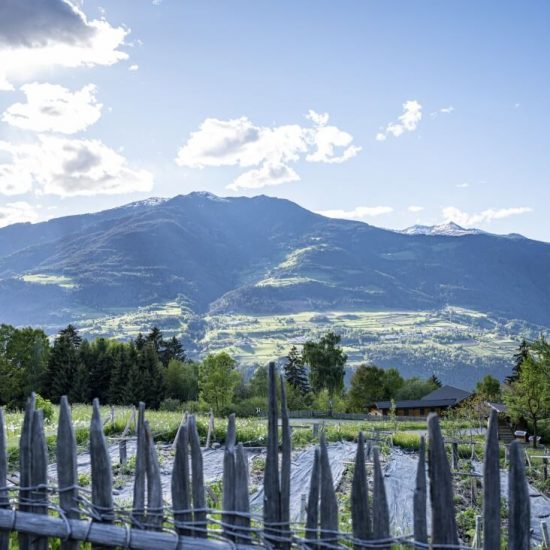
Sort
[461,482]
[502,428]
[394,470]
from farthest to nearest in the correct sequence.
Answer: [502,428] → [394,470] → [461,482]

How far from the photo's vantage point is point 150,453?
4.16 m

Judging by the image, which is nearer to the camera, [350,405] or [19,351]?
[19,351]

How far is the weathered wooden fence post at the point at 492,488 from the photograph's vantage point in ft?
10.9

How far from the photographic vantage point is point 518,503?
3.37 m

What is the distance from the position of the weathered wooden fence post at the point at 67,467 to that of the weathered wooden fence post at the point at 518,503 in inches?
121

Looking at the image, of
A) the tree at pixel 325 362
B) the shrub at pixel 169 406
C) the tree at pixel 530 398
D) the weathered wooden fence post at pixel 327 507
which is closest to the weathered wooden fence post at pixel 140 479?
the weathered wooden fence post at pixel 327 507

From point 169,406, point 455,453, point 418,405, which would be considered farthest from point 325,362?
point 455,453

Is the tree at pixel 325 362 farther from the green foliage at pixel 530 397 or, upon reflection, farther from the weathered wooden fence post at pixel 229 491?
the weathered wooden fence post at pixel 229 491

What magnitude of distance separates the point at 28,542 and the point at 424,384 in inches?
3076

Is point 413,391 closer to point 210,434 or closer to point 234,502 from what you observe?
point 210,434

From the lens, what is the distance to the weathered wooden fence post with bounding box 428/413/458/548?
3371 mm

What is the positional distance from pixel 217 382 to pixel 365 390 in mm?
30864

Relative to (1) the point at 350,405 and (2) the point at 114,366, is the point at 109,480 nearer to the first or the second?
(2) the point at 114,366

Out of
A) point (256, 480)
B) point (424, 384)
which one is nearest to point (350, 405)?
point (424, 384)
